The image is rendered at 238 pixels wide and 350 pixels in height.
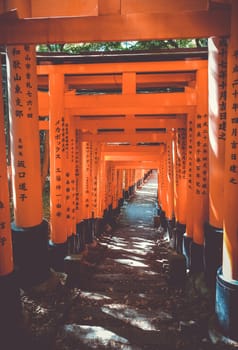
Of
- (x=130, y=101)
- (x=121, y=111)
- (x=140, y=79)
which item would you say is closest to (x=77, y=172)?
(x=121, y=111)

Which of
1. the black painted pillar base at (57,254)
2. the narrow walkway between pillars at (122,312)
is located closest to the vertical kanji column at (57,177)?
the black painted pillar base at (57,254)

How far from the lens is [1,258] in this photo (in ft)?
12.9

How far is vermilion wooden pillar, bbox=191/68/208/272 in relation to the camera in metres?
6.32

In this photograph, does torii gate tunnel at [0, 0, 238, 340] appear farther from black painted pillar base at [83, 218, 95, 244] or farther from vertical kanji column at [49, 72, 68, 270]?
black painted pillar base at [83, 218, 95, 244]

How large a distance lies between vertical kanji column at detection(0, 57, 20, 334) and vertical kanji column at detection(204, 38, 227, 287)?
10.3ft

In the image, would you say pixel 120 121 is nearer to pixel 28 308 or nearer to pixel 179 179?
pixel 179 179

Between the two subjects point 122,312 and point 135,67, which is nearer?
point 122,312

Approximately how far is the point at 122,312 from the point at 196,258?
2242mm

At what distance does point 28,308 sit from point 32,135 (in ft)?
9.03

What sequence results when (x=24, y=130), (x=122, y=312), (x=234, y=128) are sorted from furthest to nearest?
(x=24, y=130), (x=122, y=312), (x=234, y=128)

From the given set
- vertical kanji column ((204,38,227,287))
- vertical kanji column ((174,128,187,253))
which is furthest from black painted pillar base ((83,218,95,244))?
vertical kanji column ((204,38,227,287))

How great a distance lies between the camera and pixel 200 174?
253 inches

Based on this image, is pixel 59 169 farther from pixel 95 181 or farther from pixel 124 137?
pixel 95 181

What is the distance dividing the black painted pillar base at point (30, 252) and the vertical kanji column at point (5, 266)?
1.16 meters
